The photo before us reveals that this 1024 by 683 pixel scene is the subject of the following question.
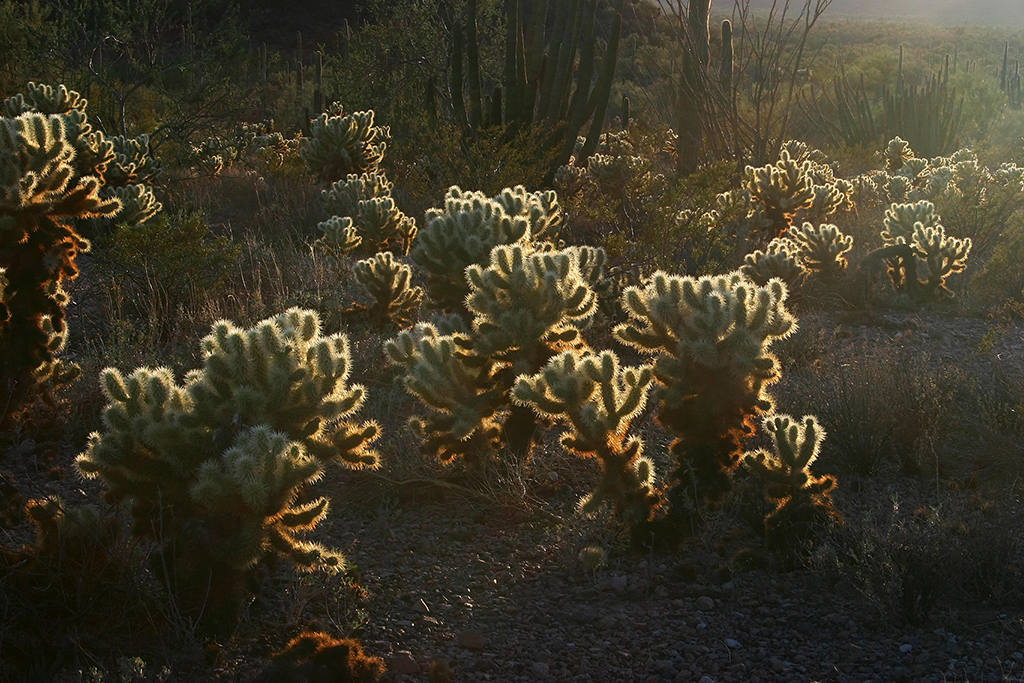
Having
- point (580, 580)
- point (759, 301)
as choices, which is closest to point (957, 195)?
A: point (759, 301)

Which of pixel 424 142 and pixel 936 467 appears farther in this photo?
pixel 424 142

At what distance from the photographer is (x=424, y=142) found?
36.4 feet

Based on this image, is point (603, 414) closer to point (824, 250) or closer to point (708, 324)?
point (708, 324)

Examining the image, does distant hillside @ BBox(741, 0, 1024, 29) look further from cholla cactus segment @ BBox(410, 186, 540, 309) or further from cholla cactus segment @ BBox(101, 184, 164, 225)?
cholla cactus segment @ BBox(410, 186, 540, 309)

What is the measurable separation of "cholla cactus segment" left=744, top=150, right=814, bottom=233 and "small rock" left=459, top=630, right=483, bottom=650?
6867 mm

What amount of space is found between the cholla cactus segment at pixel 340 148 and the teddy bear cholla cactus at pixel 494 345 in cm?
802

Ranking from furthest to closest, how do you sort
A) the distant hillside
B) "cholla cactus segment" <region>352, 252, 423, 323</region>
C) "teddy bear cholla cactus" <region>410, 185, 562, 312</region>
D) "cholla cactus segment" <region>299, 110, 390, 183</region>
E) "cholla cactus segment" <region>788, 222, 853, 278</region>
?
the distant hillside, "cholla cactus segment" <region>299, 110, 390, 183</region>, "cholla cactus segment" <region>788, 222, 853, 278</region>, "cholla cactus segment" <region>352, 252, 423, 323</region>, "teddy bear cholla cactus" <region>410, 185, 562, 312</region>

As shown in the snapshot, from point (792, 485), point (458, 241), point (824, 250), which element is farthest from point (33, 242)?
point (824, 250)

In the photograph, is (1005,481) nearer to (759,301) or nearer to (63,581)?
(759,301)

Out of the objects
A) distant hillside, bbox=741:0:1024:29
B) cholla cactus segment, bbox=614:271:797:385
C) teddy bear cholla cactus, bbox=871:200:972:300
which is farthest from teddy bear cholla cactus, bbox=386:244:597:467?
distant hillside, bbox=741:0:1024:29

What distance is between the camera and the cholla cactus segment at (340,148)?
1175cm

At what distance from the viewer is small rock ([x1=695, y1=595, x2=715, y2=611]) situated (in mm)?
3396

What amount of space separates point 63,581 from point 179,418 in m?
0.64

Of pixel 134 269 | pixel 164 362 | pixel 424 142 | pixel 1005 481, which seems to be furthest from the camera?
pixel 424 142
